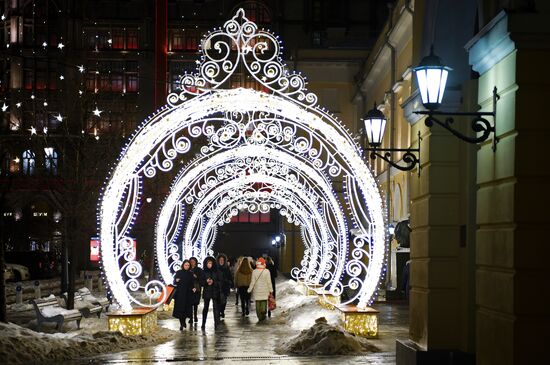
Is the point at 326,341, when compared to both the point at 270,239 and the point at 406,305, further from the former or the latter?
the point at 270,239

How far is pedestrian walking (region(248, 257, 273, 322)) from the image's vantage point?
82.5 feet

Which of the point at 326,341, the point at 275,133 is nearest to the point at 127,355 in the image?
the point at 326,341

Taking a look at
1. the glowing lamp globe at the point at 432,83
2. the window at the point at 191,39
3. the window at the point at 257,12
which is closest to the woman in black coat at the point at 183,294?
the glowing lamp globe at the point at 432,83

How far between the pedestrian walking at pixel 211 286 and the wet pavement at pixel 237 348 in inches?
17.5

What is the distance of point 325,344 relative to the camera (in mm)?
16969

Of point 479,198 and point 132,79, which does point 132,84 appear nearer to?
point 132,79

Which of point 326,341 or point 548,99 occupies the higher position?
point 548,99

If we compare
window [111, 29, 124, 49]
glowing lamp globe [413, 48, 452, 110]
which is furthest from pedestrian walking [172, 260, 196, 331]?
window [111, 29, 124, 49]

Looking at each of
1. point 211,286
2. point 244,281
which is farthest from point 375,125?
point 244,281

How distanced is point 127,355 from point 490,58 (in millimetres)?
9608

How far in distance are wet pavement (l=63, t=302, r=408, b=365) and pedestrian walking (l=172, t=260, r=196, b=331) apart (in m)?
0.38

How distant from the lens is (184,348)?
722 inches

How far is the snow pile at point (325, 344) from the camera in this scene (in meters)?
16.9

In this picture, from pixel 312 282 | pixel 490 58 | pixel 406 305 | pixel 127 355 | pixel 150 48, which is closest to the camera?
pixel 490 58
